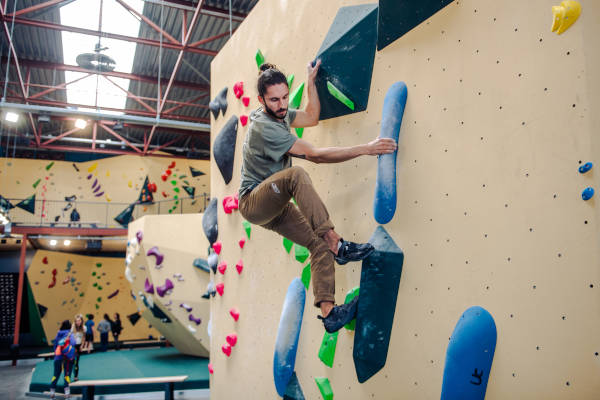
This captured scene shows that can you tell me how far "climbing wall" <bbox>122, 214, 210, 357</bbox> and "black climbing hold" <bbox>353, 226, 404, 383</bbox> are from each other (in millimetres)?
7207

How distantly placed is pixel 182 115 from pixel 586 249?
14256mm

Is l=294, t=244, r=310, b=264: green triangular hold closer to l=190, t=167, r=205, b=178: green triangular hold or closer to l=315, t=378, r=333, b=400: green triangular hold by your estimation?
l=315, t=378, r=333, b=400: green triangular hold

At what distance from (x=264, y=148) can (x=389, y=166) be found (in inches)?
22.3

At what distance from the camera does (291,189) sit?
1973 mm

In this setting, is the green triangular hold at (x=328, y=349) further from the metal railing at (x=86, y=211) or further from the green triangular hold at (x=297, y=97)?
the metal railing at (x=86, y=211)

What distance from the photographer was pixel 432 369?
66.4 inches

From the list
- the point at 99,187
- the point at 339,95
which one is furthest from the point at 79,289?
the point at 339,95

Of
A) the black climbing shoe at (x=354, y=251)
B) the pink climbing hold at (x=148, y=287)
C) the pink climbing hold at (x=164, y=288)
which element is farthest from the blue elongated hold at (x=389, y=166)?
the pink climbing hold at (x=148, y=287)

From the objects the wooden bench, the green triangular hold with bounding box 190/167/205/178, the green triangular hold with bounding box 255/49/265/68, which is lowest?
the wooden bench

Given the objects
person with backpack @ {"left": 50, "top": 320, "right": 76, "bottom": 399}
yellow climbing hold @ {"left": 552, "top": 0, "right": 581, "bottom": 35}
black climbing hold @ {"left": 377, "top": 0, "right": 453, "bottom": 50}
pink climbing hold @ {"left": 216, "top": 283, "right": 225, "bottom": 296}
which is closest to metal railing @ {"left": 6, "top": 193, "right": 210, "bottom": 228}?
person with backpack @ {"left": 50, "top": 320, "right": 76, "bottom": 399}

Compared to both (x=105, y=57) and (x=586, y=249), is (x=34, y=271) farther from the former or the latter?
(x=586, y=249)

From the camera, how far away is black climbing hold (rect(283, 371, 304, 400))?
101 inches

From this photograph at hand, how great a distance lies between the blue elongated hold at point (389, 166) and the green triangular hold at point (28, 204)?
14811 mm

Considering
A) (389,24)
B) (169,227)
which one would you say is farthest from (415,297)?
(169,227)
